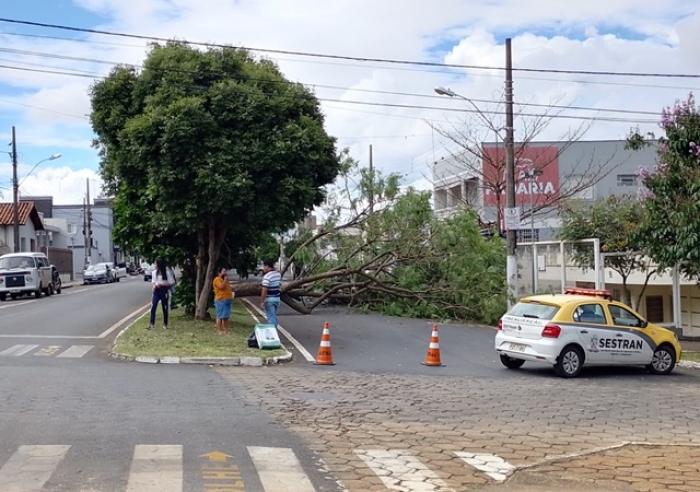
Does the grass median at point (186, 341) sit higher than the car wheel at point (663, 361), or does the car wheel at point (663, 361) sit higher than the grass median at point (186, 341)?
the grass median at point (186, 341)

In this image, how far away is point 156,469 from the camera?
7.52 meters

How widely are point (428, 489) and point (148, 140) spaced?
14.0 meters

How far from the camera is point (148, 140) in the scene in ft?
63.9

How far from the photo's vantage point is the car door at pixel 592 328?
16062mm

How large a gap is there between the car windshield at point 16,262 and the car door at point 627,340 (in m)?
31.0

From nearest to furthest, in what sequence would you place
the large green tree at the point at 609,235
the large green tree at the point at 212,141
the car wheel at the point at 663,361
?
the car wheel at the point at 663,361
the large green tree at the point at 212,141
the large green tree at the point at 609,235

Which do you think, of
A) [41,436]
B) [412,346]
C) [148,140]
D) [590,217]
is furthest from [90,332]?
[590,217]

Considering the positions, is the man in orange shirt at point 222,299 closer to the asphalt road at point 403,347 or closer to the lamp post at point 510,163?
the asphalt road at point 403,347

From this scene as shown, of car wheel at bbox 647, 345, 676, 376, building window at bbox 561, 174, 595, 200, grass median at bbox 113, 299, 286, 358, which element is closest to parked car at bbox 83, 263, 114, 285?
building window at bbox 561, 174, 595, 200

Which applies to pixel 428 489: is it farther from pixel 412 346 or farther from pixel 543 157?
pixel 543 157

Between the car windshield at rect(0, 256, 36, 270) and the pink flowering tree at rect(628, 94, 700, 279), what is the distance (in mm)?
29947

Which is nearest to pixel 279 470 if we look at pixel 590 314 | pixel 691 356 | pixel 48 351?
pixel 590 314

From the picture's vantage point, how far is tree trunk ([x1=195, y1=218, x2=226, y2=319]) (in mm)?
21520

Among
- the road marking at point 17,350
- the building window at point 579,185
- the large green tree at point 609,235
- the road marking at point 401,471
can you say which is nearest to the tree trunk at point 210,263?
the road marking at point 17,350
